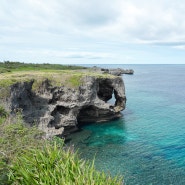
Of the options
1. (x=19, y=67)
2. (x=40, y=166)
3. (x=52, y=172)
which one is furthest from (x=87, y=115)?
(x=52, y=172)

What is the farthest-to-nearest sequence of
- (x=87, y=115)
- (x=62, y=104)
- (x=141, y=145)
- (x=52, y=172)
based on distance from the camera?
(x=87, y=115)
(x=62, y=104)
(x=141, y=145)
(x=52, y=172)

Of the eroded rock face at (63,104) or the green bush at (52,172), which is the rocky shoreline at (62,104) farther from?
the green bush at (52,172)

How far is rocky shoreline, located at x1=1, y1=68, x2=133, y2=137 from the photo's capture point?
152 feet

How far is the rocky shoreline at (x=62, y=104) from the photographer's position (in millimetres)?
46281

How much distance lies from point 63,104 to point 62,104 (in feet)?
0.66

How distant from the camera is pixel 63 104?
53500 millimetres

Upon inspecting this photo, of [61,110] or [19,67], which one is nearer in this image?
[61,110]

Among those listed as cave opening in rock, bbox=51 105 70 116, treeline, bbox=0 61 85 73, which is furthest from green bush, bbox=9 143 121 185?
treeline, bbox=0 61 85 73

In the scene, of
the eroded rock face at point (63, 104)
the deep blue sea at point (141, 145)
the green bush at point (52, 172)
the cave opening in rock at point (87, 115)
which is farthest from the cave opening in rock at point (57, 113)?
the green bush at point (52, 172)

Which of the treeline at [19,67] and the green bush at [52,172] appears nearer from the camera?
→ the green bush at [52,172]

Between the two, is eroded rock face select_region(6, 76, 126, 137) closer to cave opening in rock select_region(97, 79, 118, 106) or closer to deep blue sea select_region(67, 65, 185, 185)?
cave opening in rock select_region(97, 79, 118, 106)

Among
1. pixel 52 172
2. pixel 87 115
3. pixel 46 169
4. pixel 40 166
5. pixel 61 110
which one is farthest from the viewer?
pixel 87 115

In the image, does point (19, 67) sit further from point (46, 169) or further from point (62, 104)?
point (46, 169)

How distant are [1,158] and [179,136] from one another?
126 ft
